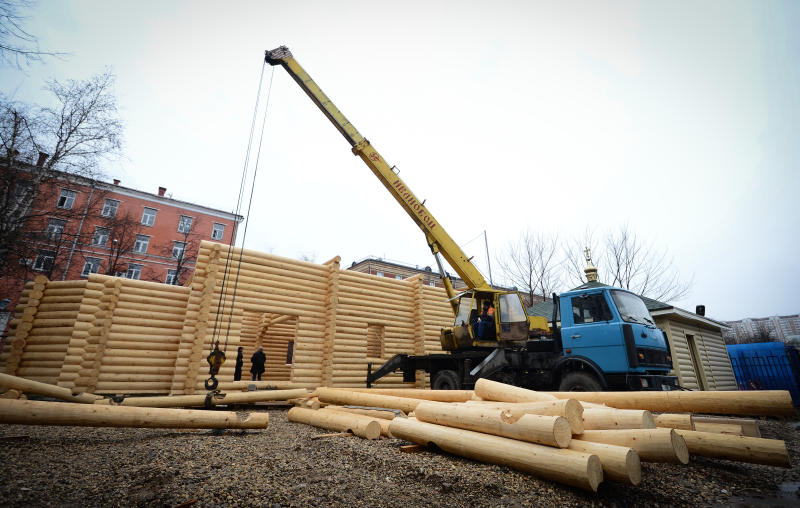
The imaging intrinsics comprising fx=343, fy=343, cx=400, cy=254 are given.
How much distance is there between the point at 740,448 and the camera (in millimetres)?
3885

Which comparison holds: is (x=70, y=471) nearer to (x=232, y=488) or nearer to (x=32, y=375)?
(x=232, y=488)

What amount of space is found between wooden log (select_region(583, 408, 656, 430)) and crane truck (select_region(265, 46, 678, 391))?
10.0 feet

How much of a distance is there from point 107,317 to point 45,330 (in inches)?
84.2

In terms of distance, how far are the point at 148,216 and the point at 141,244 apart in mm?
2848

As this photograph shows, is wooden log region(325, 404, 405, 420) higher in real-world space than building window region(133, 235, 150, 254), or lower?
lower

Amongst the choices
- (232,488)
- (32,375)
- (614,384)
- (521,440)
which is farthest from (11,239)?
(614,384)

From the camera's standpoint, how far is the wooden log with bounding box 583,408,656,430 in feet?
12.1

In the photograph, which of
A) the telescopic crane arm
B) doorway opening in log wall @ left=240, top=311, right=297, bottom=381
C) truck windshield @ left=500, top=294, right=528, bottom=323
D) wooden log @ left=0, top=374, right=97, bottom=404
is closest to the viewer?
wooden log @ left=0, top=374, right=97, bottom=404

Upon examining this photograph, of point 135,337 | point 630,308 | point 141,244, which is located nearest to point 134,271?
point 141,244

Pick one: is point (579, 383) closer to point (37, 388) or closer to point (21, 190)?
point (37, 388)

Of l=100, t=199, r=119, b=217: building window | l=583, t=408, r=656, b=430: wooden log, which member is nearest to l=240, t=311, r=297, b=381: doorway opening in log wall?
l=583, t=408, r=656, b=430: wooden log

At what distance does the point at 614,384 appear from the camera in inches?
263

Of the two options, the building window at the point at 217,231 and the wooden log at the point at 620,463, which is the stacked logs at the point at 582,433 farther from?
the building window at the point at 217,231

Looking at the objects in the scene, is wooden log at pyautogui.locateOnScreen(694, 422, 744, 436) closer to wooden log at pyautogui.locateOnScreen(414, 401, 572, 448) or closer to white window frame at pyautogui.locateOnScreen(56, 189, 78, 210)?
wooden log at pyautogui.locateOnScreen(414, 401, 572, 448)
